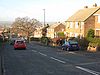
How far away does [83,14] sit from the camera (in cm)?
7544

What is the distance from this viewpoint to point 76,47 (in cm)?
4219

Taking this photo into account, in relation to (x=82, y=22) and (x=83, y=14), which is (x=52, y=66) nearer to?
(x=82, y=22)

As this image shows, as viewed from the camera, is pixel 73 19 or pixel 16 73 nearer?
pixel 16 73

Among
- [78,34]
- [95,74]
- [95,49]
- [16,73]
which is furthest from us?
[78,34]

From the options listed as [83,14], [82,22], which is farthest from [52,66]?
[83,14]

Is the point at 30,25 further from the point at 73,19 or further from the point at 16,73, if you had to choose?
the point at 16,73

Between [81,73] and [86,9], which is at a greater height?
[86,9]

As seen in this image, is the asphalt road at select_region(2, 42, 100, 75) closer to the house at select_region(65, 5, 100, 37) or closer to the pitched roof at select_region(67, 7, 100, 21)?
the house at select_region(65, 5, 100, 37)

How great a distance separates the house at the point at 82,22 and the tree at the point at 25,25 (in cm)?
4867

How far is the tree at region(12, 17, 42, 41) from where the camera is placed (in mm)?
127312

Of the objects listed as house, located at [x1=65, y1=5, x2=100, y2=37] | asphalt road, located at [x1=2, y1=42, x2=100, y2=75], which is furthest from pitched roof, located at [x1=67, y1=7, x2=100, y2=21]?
asphalt road, located at [x1=2, y1=42, x2=100, y2=75]

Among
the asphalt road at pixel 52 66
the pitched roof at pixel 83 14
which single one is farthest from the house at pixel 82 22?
the asphalt road at pixel 52 66

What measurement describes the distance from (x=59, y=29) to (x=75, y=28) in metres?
44.0

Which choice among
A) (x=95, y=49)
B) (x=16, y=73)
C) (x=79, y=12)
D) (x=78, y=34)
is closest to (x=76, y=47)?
(x=95, y=49)
